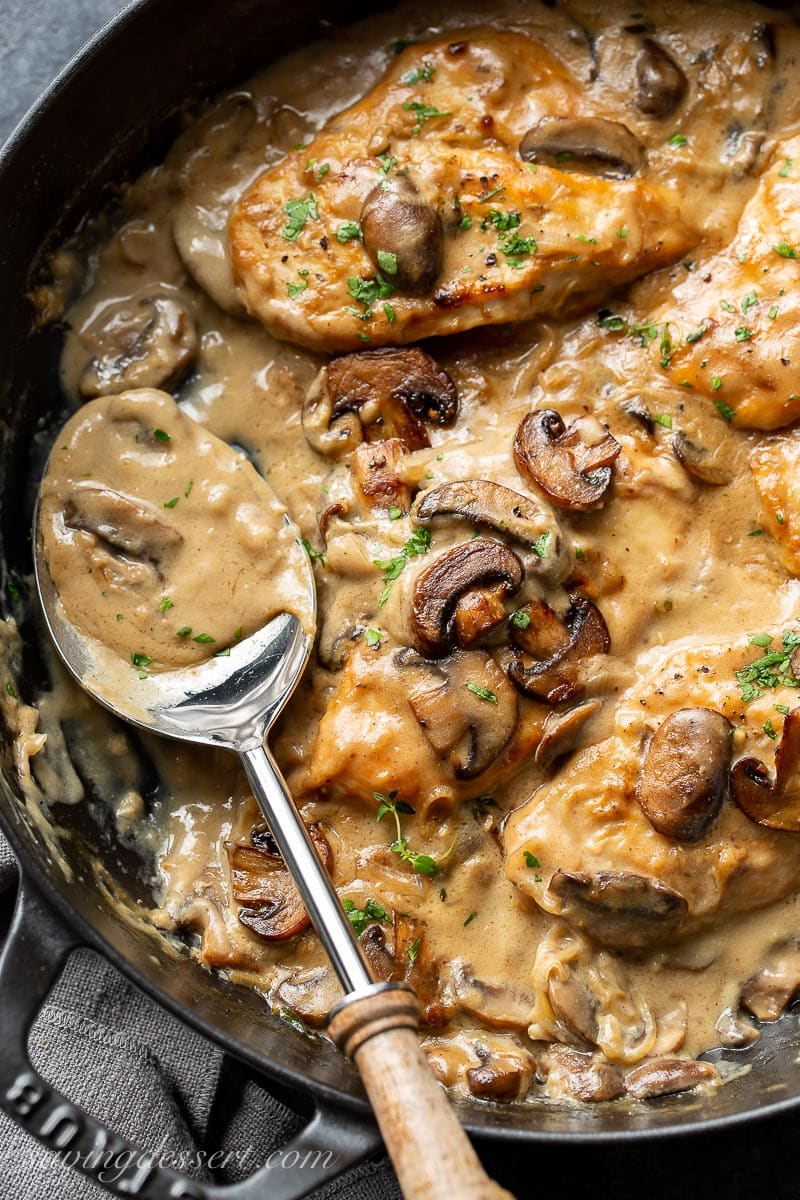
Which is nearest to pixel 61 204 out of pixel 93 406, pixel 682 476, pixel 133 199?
pixel 133 199

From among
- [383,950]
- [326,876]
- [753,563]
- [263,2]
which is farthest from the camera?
[263,2]

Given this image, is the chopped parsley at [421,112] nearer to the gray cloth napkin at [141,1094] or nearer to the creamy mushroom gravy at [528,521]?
the creamy mushroom gravy at [528,521]

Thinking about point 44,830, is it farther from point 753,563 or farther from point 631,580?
point 753,563

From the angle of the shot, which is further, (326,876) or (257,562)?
(257,562)

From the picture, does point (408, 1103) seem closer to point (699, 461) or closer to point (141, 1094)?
point (141, 1094)

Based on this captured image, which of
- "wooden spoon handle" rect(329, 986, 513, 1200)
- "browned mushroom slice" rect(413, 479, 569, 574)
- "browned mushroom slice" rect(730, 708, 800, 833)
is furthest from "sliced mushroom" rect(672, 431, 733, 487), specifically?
"wooden spoon handle" rect(329, 986, 513, 1200)

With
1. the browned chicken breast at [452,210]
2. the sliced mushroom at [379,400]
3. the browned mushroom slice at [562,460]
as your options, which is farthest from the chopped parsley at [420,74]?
the browned mushroom slice at [562,460]

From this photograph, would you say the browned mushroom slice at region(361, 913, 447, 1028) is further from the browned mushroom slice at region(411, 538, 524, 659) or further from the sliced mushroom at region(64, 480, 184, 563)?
the sliced mushroom at region(64, 480, 184, 563)

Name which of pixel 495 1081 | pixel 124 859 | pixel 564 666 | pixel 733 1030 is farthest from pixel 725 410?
pixel 124 859
